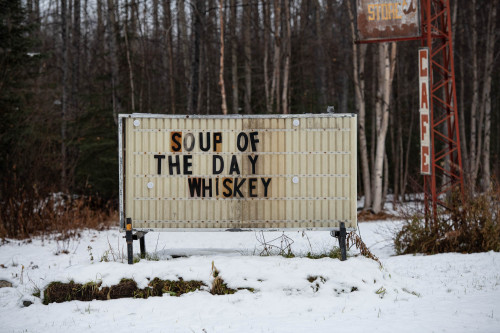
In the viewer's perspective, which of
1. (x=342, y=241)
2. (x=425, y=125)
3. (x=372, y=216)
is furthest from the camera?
(x=372, y=216)

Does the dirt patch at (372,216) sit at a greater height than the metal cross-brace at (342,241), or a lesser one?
lesser

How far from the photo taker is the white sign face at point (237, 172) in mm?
8094

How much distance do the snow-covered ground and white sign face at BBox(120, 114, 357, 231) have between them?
70 centimetres

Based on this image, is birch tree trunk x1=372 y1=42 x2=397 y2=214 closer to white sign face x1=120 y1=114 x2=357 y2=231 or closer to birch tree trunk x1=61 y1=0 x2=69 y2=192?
white sign face x1=120 y1=114 x2=357 y2=231

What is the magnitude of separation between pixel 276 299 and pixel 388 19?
7.79 meters

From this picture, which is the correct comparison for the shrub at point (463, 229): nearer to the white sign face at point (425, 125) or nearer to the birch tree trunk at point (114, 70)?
the white sign face at point (425, 125)

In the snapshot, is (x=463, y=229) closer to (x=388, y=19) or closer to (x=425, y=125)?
(x=425, y=125)

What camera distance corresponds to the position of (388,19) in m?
11.8

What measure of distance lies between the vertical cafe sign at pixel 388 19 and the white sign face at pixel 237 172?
15.7 feet

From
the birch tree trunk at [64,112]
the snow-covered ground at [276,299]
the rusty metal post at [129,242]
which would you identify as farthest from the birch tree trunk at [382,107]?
the rusty metal post at [129,242]

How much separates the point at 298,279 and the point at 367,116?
77.7ft

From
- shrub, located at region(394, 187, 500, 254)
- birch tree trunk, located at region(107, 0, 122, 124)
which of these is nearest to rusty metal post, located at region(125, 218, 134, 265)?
shrub, located at region(394, 187, 500, 254)

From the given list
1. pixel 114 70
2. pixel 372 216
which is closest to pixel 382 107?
pixel 372 216

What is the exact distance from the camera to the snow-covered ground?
613 cm
